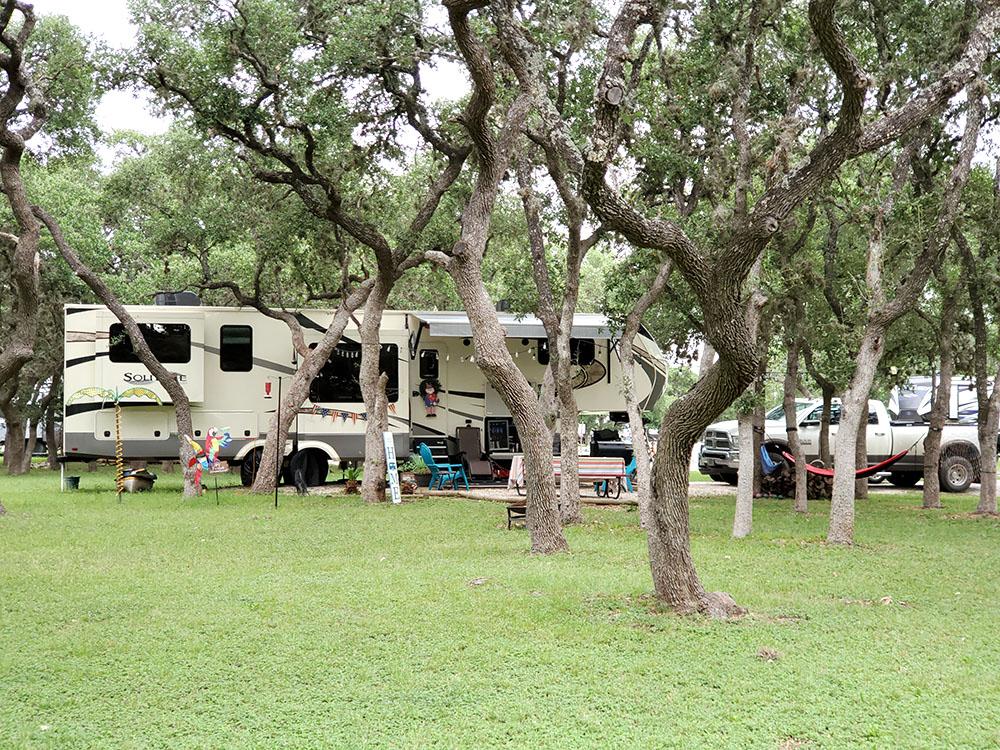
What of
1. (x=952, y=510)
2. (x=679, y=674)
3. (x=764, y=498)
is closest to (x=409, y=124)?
(x=764, y=498)

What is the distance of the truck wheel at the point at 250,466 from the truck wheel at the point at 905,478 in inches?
473

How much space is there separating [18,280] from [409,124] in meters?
5.99

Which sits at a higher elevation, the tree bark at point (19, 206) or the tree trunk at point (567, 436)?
the tree bark at point (19, 206)

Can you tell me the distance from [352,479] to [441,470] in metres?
1.55

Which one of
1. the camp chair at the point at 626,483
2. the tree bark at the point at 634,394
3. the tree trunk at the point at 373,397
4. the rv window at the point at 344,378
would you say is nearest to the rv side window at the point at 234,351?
the rv window at the point at 344,378

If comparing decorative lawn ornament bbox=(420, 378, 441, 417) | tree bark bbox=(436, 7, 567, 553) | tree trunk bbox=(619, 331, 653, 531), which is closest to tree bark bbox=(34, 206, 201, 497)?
decorative lawn ornament bbox=(420, 378, 441, 417)

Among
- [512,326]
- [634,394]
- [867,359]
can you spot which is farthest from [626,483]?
[867,359]

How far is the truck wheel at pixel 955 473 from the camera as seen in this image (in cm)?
1841

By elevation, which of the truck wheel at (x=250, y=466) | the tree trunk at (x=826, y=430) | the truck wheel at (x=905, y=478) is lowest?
the truck wheel at (x=905, y=478)

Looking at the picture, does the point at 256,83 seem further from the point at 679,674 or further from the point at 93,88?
the point at 679,674

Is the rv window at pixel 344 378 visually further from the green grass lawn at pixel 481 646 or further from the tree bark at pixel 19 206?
the green grass lawn at pixel 481 646

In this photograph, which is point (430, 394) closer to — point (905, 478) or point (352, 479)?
point (352, 479)

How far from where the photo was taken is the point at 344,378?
18.3m

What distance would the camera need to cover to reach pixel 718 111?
40.3 feet
